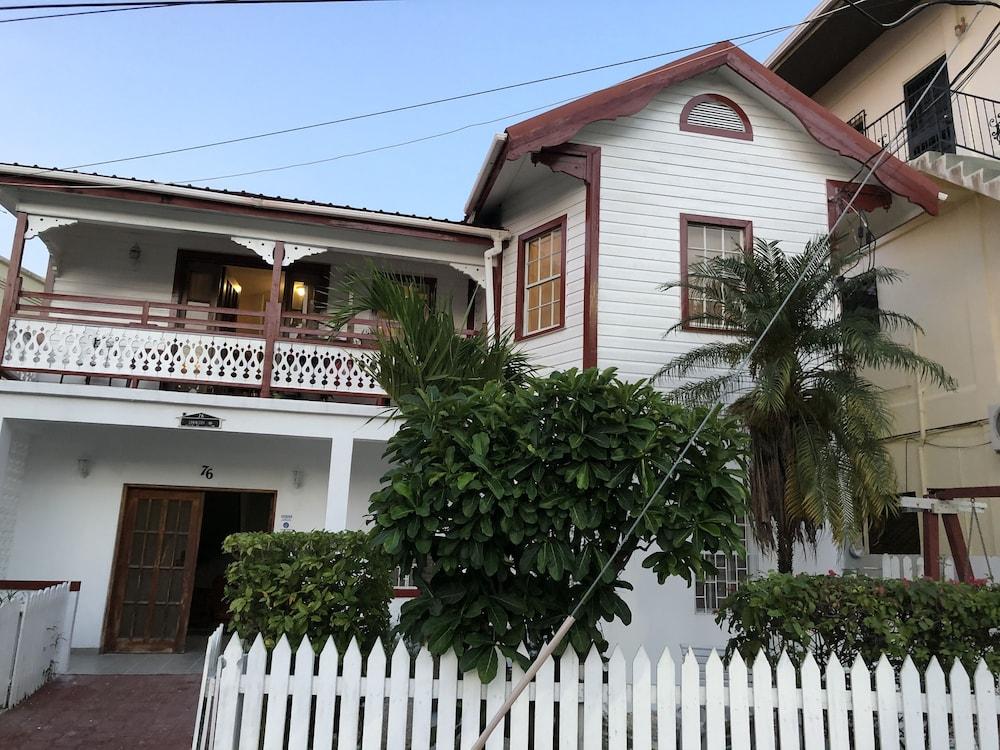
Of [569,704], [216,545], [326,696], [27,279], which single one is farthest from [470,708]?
[27,279]

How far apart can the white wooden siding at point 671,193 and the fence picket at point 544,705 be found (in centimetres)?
548

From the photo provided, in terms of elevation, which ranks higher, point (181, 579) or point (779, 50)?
point (779, 50)

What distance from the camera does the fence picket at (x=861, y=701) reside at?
14.4ft

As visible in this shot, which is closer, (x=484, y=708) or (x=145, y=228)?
(x=484, y=708)

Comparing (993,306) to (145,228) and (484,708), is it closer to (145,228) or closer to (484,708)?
(484,708)

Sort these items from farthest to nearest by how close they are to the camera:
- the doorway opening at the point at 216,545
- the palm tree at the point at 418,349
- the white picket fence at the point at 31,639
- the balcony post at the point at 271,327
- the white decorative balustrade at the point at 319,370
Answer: the doorway opening at the point at 216,545 < the white decorative balustrade at the point at 319,370 < the balcony post at the point at 271,327 < the white picket fence at the point at 31,639 < the palm tree at the point at 418,349

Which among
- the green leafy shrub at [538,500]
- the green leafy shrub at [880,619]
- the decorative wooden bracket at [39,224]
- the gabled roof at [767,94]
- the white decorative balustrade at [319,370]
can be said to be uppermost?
the gabled roof at [767,94]

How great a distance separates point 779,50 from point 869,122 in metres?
2.34

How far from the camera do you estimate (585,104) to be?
946cm

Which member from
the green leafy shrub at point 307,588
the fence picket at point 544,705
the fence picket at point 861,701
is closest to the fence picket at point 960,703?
the fence picket at point 861,701

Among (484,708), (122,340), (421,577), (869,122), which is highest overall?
(869,122)

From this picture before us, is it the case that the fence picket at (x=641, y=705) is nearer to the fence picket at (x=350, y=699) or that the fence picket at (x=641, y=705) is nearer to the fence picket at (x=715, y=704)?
the fence picket at (x=715, y=704)

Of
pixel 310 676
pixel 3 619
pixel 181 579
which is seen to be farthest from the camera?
pixel 181 579

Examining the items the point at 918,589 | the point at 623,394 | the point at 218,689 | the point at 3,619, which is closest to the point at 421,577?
the point at 218,689
